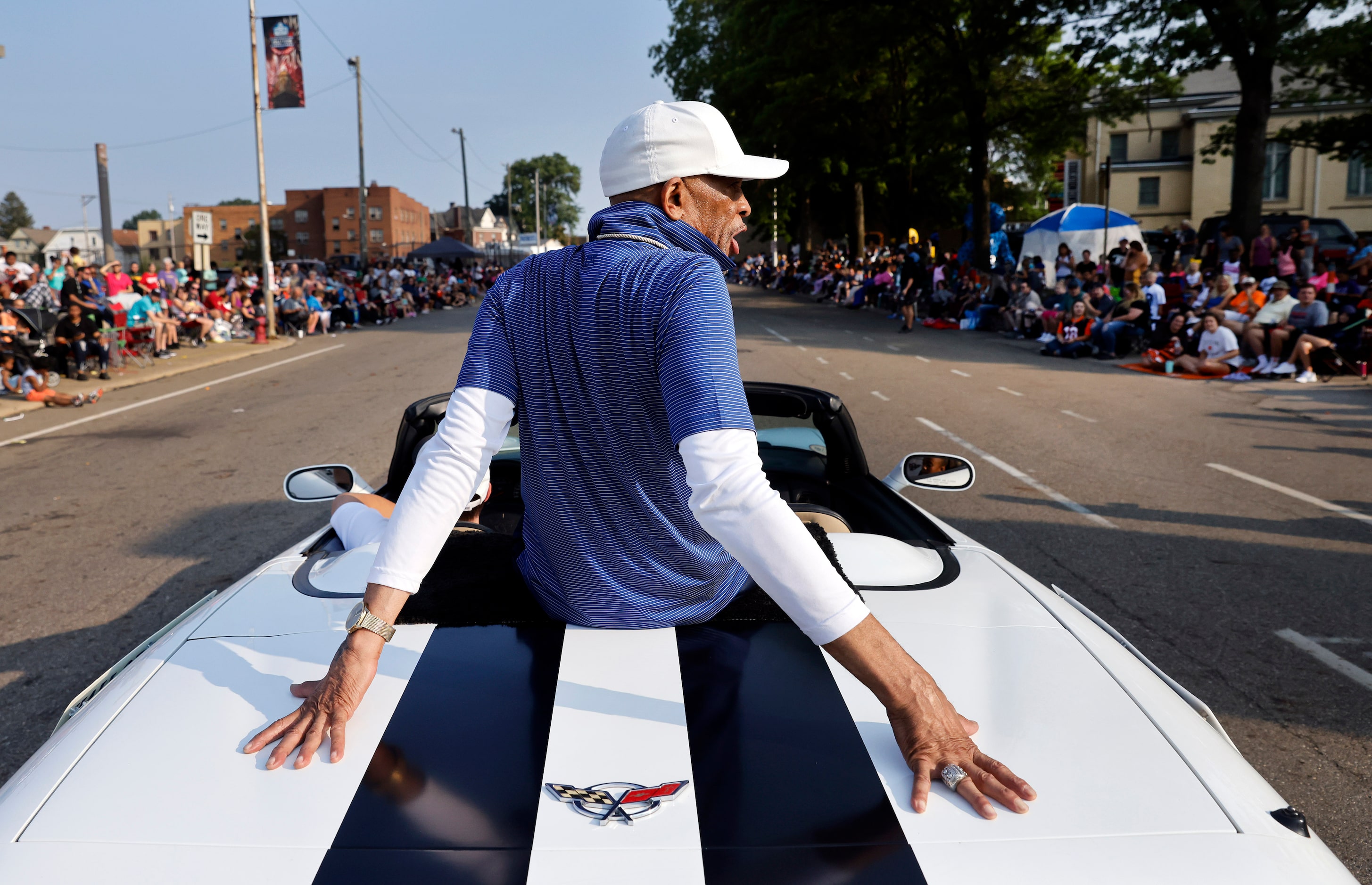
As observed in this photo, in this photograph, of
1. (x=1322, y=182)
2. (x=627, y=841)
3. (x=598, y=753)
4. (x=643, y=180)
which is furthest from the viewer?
(x=1322, y=182)

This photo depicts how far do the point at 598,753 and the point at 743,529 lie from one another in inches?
15.6

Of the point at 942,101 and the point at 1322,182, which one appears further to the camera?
the point at 1322,182

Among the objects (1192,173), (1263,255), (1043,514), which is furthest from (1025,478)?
(1192,173)

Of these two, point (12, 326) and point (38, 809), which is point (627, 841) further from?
point (12, 326)

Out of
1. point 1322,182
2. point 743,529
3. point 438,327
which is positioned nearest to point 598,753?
point 743,529

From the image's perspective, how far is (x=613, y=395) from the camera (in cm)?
179

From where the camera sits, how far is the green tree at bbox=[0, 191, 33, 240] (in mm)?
139375

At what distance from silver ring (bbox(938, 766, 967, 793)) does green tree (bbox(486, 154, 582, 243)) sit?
14718 cm

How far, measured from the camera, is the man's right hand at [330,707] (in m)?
1.57

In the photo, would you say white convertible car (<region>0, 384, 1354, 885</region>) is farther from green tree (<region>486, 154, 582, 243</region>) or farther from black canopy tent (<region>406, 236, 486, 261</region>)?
green tree (<region>486, 154, 582, 243</region>)

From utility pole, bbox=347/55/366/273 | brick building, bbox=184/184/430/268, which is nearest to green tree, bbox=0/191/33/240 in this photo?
brick building, bbox=184/184/430/268

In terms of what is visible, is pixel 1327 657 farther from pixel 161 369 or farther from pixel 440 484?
pixel 161 369

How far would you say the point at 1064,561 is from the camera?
565 cm

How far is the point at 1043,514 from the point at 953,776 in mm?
5638
